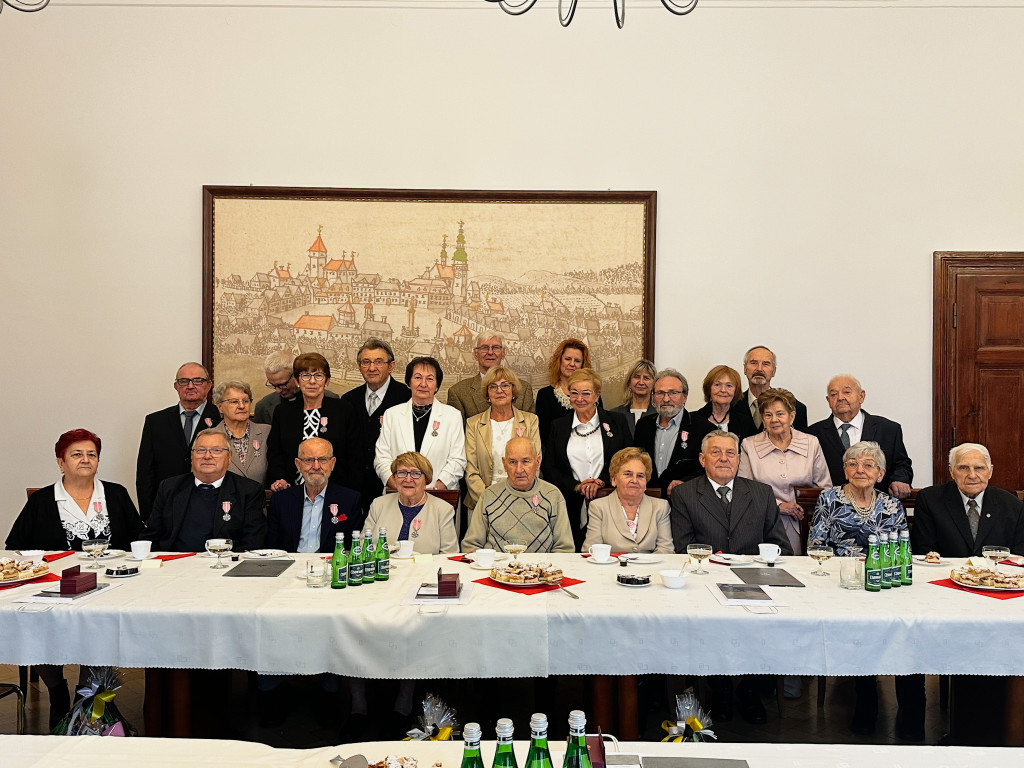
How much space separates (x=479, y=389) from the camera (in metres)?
5.55

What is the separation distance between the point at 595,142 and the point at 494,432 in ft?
7.47

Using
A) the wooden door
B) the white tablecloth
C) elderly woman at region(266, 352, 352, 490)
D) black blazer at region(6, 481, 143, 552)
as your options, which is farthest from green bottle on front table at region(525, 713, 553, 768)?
the wooden door

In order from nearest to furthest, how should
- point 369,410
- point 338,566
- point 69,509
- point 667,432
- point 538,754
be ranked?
point 538,754 → point 338,566 → point 69,509 → point 667,432 → point 369,410

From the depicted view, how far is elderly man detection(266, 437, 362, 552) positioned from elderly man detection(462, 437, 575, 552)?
61 cm

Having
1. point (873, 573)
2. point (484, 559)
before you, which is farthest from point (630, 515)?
point (873, 573)

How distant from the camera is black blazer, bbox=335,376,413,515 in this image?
16.4 feet

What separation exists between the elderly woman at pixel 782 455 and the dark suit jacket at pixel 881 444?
33 centimetres

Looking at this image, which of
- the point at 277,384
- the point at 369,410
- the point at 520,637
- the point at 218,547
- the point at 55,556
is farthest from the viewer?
the point at 277,384

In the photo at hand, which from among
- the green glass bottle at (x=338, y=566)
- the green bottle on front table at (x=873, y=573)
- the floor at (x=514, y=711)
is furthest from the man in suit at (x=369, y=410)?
the green bottle on front table at (x=873, y=573)

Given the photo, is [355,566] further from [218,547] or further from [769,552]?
[769,552]

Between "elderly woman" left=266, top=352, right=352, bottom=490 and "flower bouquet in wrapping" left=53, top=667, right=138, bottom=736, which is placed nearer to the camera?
"flower bouquet in wrapping" left=53, top=667, right=138, bottom=736

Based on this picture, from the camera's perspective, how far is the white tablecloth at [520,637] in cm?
290

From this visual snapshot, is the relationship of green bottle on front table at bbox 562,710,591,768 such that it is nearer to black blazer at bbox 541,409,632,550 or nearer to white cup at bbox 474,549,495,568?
white cup at bbox 474,549,495,568

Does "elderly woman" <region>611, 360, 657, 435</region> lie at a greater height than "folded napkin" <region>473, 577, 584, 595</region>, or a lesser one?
greater
